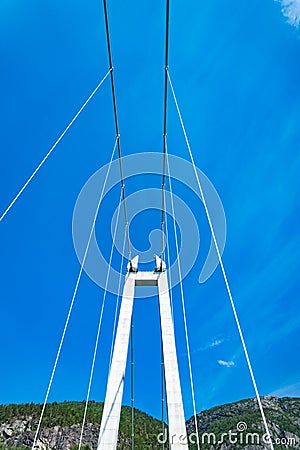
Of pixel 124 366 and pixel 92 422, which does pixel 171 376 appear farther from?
pixel 92 422

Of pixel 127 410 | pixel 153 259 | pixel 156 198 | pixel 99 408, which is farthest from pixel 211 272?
pixel 99 408

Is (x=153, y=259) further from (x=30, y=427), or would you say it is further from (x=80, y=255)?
(x=30, y=427)

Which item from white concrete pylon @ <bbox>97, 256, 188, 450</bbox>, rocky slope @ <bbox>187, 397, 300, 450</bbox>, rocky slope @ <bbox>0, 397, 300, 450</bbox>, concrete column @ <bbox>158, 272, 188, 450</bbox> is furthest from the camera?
rocky slope @ <bbox>0, 397, 300, 450</bbox>

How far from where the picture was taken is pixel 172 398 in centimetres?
716

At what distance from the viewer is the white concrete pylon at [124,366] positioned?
6.59 meters

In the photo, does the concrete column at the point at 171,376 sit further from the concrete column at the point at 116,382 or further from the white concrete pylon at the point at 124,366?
the concrete column at the point at 116,382

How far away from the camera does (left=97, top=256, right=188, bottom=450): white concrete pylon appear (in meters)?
6.59

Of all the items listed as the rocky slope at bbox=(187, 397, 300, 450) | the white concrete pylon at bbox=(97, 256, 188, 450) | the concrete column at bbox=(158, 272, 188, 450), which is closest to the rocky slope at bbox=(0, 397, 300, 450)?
the rocky slope at bbox=(187, 397, 300, 450)

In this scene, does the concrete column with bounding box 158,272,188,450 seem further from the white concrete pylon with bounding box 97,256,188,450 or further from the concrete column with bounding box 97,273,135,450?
the concrete column with bounding box 97,273,135,450

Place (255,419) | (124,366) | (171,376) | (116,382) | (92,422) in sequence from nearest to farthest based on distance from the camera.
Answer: (116,382), (171,376), (124,366), (255,419), (92,422)

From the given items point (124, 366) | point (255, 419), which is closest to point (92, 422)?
point (255, 419)

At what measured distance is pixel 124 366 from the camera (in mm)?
7754

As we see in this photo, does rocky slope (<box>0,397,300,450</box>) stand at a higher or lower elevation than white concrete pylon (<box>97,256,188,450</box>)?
higher

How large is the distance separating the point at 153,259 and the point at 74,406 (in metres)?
58.4
